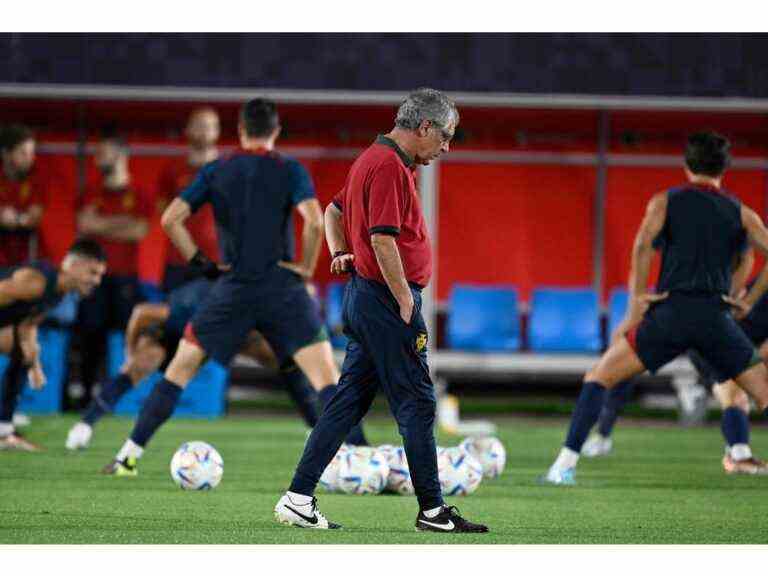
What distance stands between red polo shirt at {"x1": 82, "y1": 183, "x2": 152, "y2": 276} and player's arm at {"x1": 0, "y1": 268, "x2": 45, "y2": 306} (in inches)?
190

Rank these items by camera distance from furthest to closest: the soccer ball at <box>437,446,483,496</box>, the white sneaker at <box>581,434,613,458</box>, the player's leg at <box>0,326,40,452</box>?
1. the white sneaker at <box>581,434,613,458</box>
2. the player's leg at <box>0,326,40,452</box>
3. the soccer ball at <box>437,446,483,496</box>

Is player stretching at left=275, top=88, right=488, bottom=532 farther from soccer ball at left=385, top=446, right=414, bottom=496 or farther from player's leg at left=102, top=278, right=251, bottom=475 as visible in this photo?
player's leg at left=102, top=278, right=251, bottom=475

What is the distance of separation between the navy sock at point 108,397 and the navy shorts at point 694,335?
159 inches

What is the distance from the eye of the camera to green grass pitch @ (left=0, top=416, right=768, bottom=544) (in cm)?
694

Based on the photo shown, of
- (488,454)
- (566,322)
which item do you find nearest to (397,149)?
(488,454)

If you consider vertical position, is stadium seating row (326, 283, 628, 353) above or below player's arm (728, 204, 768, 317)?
below

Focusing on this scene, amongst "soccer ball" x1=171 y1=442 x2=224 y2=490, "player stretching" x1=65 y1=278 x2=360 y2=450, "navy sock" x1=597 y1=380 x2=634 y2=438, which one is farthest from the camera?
"navy sock" x1=597 y1=380 x2=634 y2=438

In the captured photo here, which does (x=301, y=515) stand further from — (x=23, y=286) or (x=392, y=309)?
(x=23, y=286)

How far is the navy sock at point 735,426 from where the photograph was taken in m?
10.6

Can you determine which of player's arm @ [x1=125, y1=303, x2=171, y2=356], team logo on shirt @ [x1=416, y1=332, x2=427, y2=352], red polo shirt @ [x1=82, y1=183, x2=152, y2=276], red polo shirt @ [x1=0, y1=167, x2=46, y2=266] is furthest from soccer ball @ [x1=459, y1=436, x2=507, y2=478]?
red polo shirt @ [x1=82, y1=183, x2=152, y2=276]

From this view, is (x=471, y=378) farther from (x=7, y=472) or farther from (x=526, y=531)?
(x=526, y=531)

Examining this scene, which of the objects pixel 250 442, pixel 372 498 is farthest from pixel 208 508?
pixel 250 442

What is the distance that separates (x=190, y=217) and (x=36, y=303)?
2966 mm

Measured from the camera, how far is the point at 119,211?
52.3 ft
